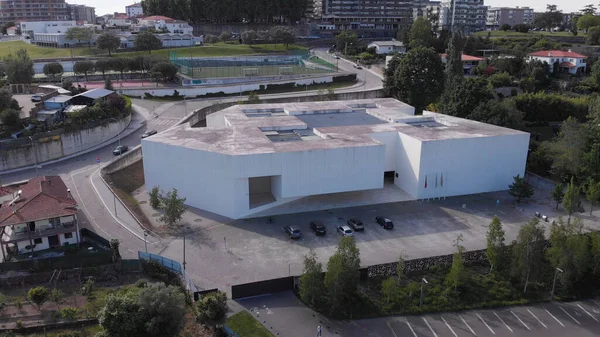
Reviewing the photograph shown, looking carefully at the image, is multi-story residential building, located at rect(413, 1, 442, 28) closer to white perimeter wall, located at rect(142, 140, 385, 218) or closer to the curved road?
the curved road

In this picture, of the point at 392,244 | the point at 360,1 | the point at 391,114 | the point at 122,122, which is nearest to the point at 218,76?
the point at 122,122

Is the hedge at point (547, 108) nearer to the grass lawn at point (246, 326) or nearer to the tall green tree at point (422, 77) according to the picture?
the tall green tree at point (422, 77)

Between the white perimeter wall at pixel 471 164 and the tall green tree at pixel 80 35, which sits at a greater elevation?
the tall green tree at pixel 80 35

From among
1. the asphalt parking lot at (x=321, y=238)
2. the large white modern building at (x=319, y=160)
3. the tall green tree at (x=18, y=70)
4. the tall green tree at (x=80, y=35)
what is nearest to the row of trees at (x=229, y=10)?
the tall green tree at (x=80, y=35)

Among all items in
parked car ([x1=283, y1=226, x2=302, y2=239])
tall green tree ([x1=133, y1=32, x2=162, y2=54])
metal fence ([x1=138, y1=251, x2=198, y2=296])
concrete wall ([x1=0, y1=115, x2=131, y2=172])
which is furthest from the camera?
tall green tree ([x1=133, y1=32, x2=162, y2=54])

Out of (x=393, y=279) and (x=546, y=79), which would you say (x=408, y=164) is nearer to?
(x=393, y=279)

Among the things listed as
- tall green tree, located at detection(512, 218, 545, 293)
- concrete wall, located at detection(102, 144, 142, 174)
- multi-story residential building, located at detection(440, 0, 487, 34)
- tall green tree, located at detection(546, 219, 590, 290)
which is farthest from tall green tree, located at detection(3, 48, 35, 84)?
multi-story residential building, located at detection(440, 0, 487, 34)

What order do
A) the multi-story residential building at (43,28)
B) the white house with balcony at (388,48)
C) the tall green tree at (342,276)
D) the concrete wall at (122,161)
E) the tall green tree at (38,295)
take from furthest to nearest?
1. the multi-story residential building at (43,28)
2. the white house with balcony at (388,48)
3. the concrete wall at (122,161)
4. the tall green tree at (342,276)
5. the tall green tree at (38,295)

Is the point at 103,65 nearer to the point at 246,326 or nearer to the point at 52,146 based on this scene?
the point at 52,146
